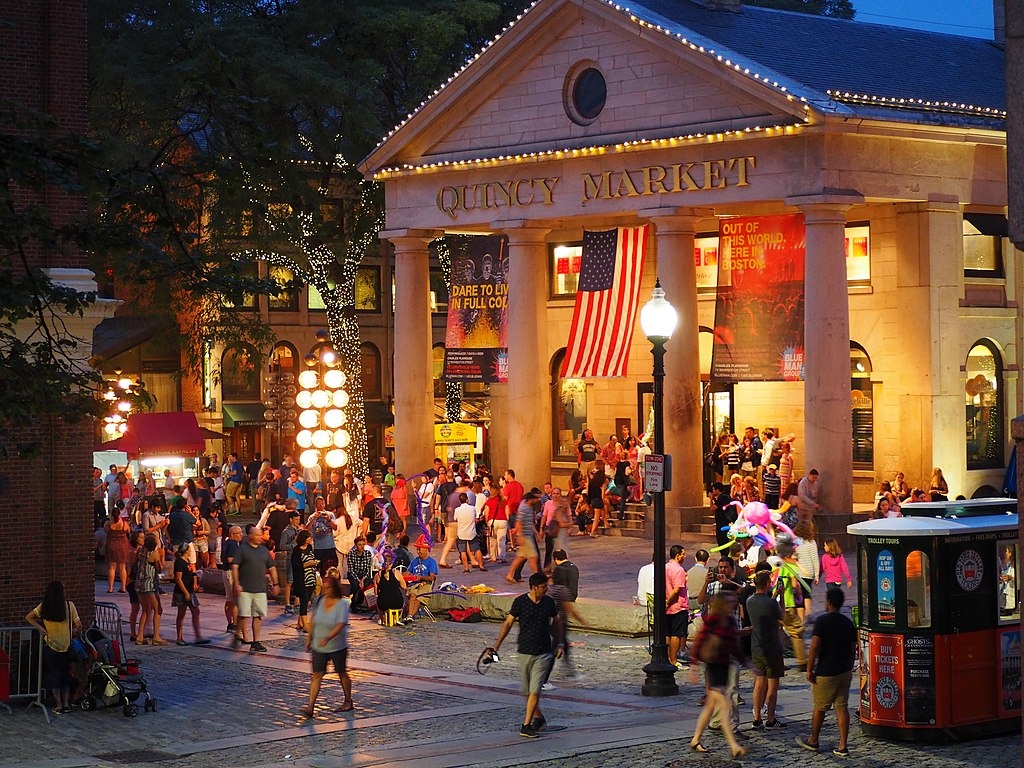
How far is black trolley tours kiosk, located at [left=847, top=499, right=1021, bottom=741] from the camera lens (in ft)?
57.4

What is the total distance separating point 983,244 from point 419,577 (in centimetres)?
1615

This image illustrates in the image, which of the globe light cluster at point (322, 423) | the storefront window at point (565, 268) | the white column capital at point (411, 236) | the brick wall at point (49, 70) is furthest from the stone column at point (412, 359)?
the brick wall at point (49, 70)

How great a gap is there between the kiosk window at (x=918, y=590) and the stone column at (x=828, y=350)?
16.6 metres

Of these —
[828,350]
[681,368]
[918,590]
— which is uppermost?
[828,350]

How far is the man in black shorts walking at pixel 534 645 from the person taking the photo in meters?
18.3

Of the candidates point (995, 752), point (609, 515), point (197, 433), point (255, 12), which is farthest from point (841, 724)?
point (255, 12)

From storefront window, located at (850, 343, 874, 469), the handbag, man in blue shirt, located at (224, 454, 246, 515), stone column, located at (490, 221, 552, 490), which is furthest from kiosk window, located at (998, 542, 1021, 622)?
man in blue shirt, located at (224, 454, 246, 515)

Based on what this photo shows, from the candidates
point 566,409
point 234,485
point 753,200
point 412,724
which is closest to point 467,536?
point 753,200

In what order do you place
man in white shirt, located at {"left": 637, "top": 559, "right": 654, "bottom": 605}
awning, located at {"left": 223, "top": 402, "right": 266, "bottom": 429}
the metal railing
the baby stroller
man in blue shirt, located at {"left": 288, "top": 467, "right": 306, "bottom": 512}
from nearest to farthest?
the baby stroller, the metal railing, man in white shirt, located at {"left": 637, "top": 559, "right": 654, "bottom": 605}, man in blue shirt, located at {"left": 288, "top": 467, "right": 306, "bottom": 512}, awning, located at {"left": 223, "top": 402, "right": 266, "bottom": 429}

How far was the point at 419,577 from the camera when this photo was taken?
29172mm

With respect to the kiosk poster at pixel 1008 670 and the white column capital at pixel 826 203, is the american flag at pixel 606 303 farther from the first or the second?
the kiosk poster at pixel 1008 670

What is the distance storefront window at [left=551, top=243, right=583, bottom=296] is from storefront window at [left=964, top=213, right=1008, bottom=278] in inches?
402

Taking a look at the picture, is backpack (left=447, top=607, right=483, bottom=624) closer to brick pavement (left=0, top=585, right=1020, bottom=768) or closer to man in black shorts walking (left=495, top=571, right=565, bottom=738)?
brick pavement (left=0, top=585, right=1020, bottom=768)

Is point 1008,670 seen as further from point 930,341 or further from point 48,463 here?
point 930,341
